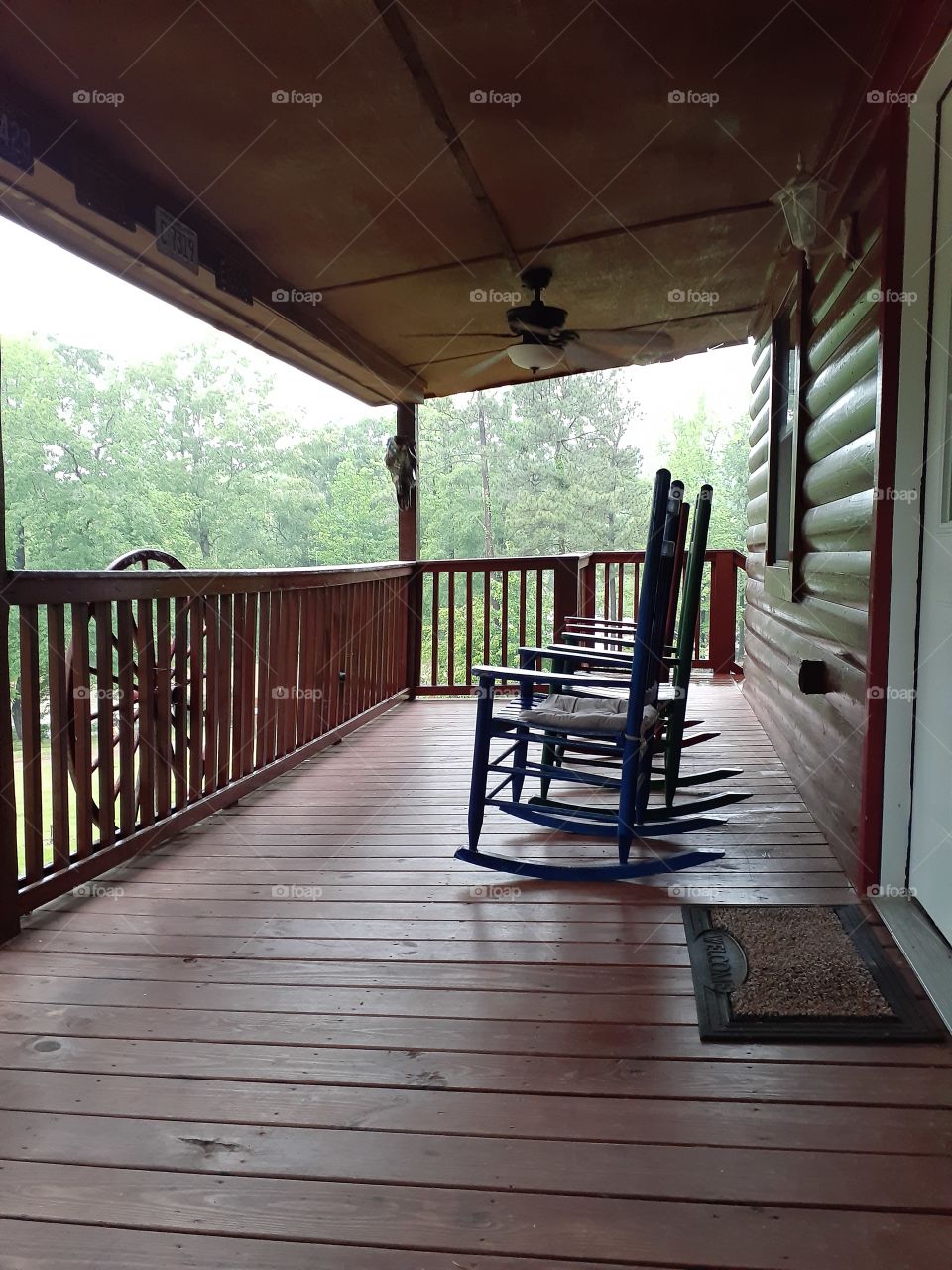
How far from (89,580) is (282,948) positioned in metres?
1.20

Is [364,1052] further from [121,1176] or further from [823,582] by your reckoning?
[823,582]

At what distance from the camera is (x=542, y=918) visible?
2.41 m

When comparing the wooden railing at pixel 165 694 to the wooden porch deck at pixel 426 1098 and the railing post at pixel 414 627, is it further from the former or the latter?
the railing post at pixel 414 627

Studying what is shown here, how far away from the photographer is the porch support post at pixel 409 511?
6438mm

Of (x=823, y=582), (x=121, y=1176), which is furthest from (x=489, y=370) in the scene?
(x=121, y=1176)

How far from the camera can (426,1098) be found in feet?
5.23

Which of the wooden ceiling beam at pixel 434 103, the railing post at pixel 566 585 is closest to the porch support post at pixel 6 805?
the wooden ceiling beam at pixel 434 103

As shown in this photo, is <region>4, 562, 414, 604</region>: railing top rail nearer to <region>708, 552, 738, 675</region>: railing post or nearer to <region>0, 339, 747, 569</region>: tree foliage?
<region>708, 552, 738, 675</region>: railing post

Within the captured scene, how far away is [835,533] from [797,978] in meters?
1.59

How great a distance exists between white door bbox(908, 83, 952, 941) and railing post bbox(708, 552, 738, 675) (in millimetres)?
4817

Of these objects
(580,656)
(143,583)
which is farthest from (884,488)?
(143,583)

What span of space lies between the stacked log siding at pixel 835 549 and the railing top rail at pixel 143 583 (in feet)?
6.79

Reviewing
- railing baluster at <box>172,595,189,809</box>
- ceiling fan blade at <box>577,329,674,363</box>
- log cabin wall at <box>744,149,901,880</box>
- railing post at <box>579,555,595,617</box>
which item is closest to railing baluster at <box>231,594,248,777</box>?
railing baluster at <box>172,595,189,809</box>

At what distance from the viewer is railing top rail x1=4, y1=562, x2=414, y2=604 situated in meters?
2.33
